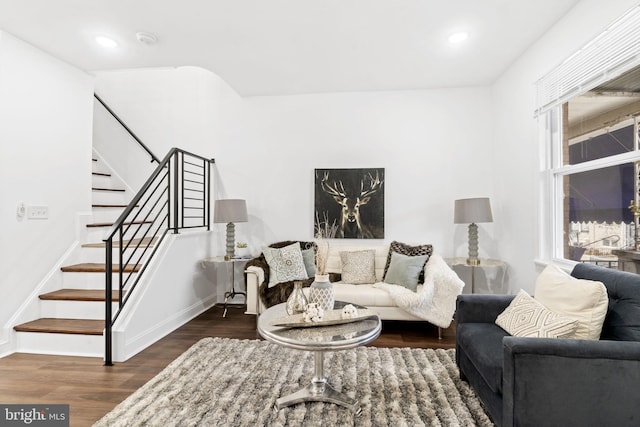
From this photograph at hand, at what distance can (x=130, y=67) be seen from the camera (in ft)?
12.3

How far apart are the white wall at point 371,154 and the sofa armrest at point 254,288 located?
2.75 feet

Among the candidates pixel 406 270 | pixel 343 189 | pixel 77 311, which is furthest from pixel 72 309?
pixel 406 270

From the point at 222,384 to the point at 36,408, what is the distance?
3.60 feet

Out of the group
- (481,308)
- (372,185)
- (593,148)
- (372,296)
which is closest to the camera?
(481,308)

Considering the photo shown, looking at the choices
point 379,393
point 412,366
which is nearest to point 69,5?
point 379,393

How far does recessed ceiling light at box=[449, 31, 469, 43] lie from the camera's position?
9.94ft

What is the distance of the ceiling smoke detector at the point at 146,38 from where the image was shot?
9.93 feet

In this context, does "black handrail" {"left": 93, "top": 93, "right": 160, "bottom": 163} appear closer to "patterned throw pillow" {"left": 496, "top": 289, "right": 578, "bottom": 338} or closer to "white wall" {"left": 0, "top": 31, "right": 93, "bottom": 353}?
"white wall" {"left": 0, "top": 31, "right": 93, "bottom": 353}

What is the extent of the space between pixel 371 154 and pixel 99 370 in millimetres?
3553

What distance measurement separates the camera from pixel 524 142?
3.54m

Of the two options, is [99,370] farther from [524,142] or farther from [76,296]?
[524,142]

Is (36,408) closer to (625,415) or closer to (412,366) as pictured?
(412,366)

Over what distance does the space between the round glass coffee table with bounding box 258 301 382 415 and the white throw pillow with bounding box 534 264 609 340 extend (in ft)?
3.32

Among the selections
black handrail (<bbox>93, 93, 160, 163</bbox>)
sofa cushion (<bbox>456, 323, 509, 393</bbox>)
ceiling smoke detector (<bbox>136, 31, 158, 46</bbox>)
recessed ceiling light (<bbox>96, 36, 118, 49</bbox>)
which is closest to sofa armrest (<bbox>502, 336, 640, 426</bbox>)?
sofa cushion (<bbox>456, 323, 509, 393</bbox>)
